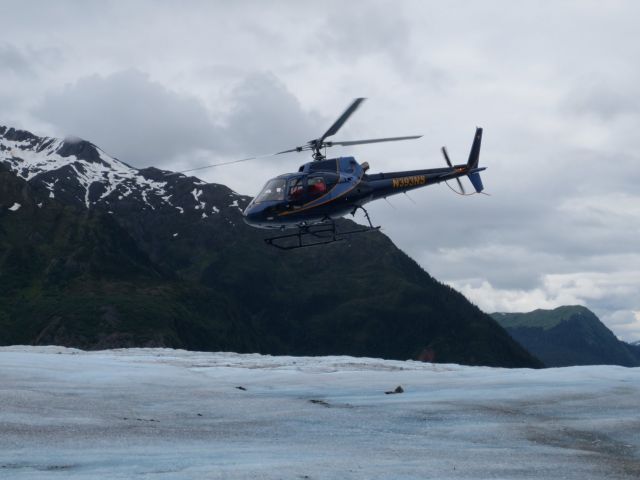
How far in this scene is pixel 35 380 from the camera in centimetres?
2055

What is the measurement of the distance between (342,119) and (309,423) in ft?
77.5

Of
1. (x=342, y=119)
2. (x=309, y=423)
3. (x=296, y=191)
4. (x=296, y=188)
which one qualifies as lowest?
(x=309, y=423)

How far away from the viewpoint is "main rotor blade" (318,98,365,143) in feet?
122

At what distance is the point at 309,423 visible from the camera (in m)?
17.1

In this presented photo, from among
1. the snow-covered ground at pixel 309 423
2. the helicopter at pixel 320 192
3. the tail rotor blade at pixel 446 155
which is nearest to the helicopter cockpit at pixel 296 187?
the helicopter at pixel 320 192

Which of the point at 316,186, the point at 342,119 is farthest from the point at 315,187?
the point at 342,119

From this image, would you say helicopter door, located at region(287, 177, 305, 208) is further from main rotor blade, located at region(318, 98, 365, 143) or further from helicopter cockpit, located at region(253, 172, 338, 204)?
main rotor blade, located at region(318, 98, 365, 143)

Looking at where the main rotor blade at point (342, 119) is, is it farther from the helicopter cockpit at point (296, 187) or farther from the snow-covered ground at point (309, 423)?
the snow-covered ground at point (309, 423)

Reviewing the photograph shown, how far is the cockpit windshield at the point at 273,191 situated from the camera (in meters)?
41.0

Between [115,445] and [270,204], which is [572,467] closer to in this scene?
[115,445]

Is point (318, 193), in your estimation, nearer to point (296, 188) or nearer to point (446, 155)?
point (296, 188)

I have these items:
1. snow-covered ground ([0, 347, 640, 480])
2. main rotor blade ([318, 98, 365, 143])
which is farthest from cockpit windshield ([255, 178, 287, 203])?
snow-covered ground ([0, 347, 640, 480])

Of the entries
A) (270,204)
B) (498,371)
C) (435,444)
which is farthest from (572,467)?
(270,204)

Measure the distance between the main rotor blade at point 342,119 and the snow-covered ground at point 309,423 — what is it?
50.7ft
